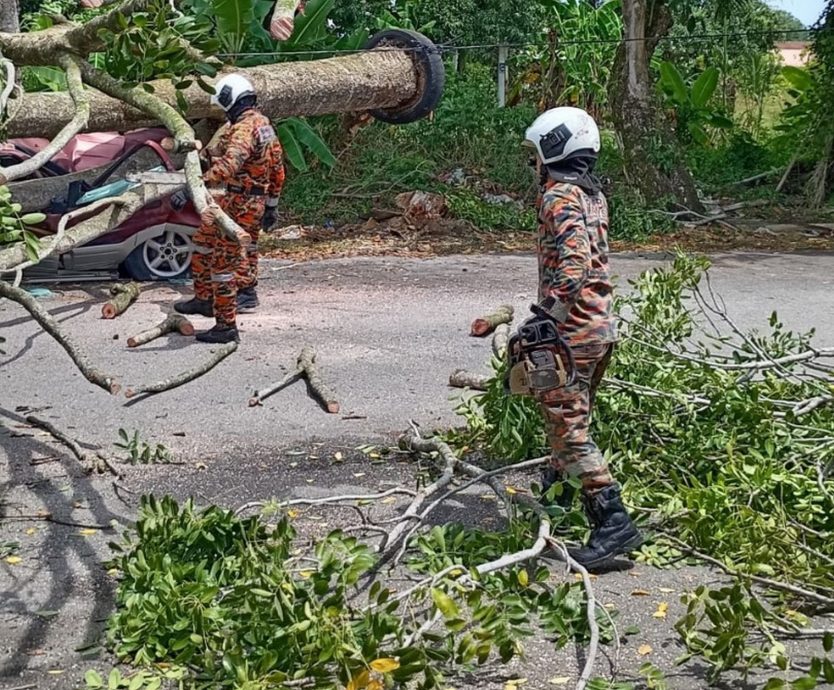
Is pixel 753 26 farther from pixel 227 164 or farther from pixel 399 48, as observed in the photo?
pixel 227 164

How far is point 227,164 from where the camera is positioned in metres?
9.23

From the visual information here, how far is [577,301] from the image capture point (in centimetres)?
523

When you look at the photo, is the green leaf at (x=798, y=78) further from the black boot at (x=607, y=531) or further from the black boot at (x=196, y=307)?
the black boot at (x=607, y=531)

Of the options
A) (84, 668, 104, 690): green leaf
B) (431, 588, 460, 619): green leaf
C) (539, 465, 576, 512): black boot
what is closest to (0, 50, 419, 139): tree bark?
(539, 465, 576, 512): black boot

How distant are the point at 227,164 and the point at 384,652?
19.8 feet

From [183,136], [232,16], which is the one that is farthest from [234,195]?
[183,136]

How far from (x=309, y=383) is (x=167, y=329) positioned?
6.07 ft

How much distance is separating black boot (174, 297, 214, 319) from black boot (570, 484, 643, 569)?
5.39 m

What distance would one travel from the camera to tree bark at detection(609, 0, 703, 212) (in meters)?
15.7

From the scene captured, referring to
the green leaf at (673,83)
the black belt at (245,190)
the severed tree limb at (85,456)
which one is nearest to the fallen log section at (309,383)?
the severed tree limb at (85,456)

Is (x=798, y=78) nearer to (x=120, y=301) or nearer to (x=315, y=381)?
(x=120, y=301)

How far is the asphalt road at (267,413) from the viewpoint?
15.3ft

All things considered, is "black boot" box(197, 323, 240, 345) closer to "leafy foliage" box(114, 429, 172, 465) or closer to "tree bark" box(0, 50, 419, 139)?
"leafy foliage" box(114, 429, 172, 465)

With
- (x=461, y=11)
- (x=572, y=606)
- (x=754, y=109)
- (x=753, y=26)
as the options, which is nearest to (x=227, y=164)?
(x=572, y=606)
